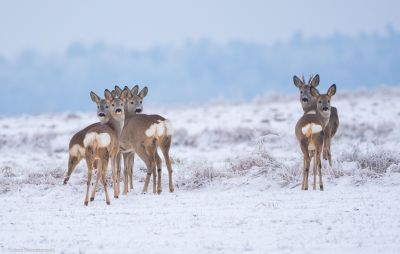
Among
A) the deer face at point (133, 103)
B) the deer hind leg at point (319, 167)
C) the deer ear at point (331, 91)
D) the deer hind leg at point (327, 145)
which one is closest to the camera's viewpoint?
the deer hind leg at point (319, 167)

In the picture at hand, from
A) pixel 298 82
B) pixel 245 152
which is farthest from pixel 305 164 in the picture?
pixel 245 152

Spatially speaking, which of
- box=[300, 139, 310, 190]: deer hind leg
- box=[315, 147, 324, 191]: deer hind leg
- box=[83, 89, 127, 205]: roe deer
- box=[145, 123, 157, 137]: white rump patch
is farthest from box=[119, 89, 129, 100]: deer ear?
box=[315, 147, 324, 191]: deer hind leg

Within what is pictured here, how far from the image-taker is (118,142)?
12.1 metres

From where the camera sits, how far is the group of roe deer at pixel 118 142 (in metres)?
11.2

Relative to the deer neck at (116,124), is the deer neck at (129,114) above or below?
above

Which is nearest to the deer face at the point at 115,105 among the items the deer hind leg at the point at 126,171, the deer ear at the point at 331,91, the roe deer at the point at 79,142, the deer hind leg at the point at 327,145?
the roe deer at the point at 79,142

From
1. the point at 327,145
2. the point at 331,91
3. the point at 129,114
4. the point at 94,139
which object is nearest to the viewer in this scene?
the point at 94,139

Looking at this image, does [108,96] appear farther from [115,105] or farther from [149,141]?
[149,141]

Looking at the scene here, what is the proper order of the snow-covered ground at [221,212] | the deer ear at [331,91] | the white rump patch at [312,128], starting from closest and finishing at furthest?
the snow-covered ground at [221,212] < the white rump patch at [312,128] < the deer ear at [331,91]

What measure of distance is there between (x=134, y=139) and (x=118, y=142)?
1.74 ft

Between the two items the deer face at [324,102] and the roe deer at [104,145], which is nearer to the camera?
the roe deer at [104,145]

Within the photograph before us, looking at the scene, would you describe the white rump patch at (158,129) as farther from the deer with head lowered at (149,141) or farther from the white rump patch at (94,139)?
the white rump patch at (94,139)

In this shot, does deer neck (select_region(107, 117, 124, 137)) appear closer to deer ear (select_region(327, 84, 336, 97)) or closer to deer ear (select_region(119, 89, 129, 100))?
deer ear (select_region(119, 89, 129, 100))

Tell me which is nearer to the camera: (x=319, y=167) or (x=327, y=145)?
(x=319, y=167)
